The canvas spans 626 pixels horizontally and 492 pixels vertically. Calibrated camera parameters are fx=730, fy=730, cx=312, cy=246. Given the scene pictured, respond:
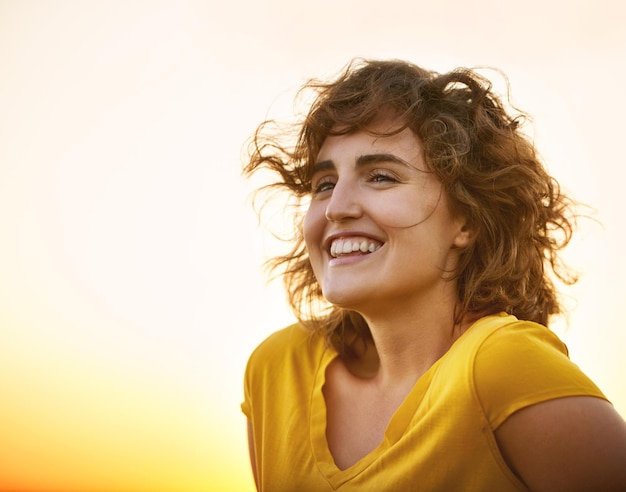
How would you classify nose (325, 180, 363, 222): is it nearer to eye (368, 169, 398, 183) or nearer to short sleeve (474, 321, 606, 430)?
eye (368, 169, 398, 183)

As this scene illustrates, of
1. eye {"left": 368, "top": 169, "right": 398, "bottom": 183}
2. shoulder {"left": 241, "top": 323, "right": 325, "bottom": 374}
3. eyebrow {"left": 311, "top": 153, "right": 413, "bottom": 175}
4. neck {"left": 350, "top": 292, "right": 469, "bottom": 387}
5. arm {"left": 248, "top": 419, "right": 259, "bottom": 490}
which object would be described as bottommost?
arm {"left": 248, "top": 419, "right": 259, "bottom": 490}

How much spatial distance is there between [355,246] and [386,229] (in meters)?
0.10

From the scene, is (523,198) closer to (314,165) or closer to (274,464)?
(314,165)

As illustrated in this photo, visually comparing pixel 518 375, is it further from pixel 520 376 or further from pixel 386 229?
pixel 386 229

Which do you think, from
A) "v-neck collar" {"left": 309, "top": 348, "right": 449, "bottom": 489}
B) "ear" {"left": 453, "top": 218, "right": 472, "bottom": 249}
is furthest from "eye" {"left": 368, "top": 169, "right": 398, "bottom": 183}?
"v-neck collar" {"left": 309, "top": 348, "right": 449, "bottom": 489}

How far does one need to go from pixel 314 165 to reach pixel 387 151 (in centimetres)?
28

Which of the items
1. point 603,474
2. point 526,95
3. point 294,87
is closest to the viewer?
point 603,474

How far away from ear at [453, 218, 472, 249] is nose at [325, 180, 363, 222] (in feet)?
0.98

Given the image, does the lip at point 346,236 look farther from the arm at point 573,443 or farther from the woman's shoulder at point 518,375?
the arm at point 573,443

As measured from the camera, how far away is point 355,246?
205 cm

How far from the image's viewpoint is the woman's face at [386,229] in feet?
6.57

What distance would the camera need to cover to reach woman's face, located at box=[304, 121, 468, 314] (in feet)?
6.57

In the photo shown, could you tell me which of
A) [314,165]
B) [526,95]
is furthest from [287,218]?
[526,95]

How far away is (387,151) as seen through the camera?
6.78 ft
